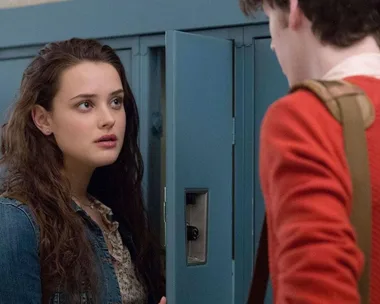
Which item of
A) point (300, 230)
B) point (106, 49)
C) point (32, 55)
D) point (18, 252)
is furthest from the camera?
point (32, 55)

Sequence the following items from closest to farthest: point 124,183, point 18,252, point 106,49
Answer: point 18,252 → point 106,49 → point 124,183

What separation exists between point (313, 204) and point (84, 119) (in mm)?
1002

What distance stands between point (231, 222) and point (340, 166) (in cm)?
112

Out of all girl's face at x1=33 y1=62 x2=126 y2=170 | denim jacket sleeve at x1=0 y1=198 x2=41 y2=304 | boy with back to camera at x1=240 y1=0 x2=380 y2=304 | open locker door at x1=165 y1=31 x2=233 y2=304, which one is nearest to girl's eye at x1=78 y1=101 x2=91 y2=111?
girl's face at x1=33 y1=62 x2=126 y2=170

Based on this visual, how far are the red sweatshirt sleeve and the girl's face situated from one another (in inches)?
36.0

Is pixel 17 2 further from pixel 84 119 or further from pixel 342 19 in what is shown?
pixel 342 19

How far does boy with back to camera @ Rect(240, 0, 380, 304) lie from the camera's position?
0.76 metres

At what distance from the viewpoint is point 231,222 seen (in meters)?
1.88

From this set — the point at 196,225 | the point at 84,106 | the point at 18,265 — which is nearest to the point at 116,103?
the point at 84,106

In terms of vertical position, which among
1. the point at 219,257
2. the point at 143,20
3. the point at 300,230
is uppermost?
the point at 143,20

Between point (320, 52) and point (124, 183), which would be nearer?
point (320, 52)

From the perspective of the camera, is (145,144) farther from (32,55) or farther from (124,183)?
(32,55)

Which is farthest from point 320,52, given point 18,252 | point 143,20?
point 143,20

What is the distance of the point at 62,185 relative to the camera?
5.43ft
